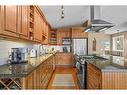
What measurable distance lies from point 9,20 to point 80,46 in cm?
690

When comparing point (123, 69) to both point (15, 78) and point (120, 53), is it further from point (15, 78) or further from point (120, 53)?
point (120, 53)

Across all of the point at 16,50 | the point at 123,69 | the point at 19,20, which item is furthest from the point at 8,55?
the point at 123,69

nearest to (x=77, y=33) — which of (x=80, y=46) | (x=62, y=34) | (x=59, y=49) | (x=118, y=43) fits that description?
(x=80, y=46)

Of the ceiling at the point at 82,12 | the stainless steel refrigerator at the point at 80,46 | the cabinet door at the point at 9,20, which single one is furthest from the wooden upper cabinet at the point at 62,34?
the cabinet door at the point at 9,20

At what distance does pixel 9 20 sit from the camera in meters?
2.06

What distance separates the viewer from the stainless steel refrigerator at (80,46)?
8.76 metres

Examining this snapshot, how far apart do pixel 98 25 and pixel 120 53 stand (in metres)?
6.76

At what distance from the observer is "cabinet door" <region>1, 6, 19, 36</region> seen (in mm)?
1855

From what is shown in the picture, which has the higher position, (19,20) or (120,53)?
(19,20)

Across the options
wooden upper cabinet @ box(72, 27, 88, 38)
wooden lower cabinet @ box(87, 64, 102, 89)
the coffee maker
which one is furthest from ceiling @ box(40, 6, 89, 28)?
wooden upper cabinet @ box(72, 27, 88, 38)

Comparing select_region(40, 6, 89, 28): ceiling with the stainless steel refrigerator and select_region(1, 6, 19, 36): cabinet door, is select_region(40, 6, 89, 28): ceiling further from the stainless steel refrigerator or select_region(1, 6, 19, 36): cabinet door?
the stainless steel refrigerator

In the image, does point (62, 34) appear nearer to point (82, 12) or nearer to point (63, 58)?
point (63, 58)

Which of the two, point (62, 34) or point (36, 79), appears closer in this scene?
point (36, 79)

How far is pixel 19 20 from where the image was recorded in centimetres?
257
